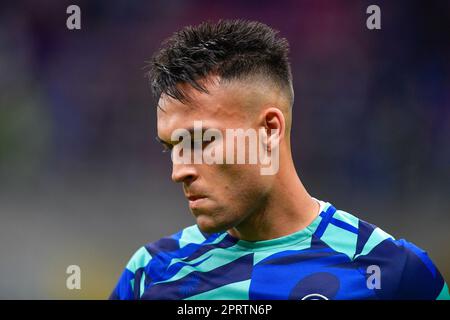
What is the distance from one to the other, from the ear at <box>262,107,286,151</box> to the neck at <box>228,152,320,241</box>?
0.40 feet

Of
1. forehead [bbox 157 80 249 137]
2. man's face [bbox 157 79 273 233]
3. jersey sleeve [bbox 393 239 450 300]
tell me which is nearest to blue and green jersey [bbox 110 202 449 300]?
jersey sleeve [bbox 393 239 450 300]

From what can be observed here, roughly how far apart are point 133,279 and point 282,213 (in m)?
0.77

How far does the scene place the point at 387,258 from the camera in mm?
2434

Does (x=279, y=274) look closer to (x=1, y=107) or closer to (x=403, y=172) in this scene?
(x=403, y=172)

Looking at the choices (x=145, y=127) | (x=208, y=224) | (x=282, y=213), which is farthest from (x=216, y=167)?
(x=145, y=127)

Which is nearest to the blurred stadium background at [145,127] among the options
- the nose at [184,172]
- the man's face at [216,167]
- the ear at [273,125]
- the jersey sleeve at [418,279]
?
the jersey sleeve at [418,279]

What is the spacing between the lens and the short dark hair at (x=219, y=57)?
2379mm

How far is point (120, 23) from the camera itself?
18.6 ft

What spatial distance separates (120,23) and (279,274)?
151 inches

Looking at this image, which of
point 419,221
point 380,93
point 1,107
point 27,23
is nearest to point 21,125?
point 1,107

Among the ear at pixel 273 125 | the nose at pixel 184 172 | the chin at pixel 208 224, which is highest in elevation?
the ear at pixel 273 125

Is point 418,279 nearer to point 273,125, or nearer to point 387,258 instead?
point 387,258

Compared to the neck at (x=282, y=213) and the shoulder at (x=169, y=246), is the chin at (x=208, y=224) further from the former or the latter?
the shoulder at (x=169, y=246)

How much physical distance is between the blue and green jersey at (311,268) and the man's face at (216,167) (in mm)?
247
